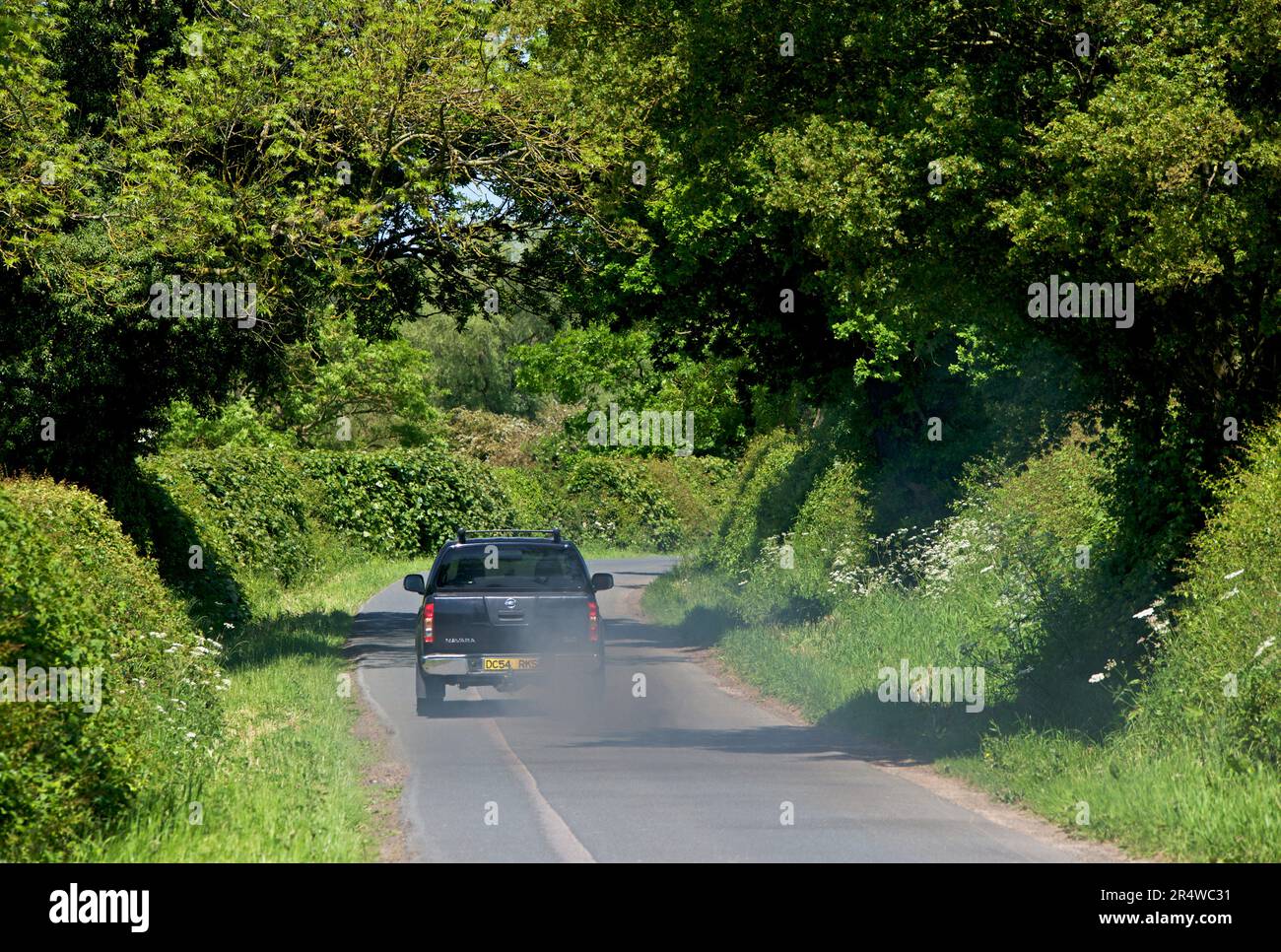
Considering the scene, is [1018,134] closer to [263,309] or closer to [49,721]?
[49,721]

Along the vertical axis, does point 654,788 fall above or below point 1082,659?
below

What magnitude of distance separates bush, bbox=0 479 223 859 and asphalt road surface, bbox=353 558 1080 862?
1.81 metres

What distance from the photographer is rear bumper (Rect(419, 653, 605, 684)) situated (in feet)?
53.5

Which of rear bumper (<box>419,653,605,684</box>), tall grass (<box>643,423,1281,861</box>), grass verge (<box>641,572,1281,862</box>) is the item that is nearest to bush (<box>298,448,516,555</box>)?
tall grass (<box>643,423,1281,861</box>)

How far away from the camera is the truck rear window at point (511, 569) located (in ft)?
55.7

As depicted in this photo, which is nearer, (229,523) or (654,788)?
(654,788)

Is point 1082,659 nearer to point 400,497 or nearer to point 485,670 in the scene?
point 485,670

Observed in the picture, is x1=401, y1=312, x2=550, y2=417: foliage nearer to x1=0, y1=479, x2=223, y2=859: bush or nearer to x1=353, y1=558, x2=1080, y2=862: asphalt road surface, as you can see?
x1=353, y1=558, x2=1080, y2=862: asphalt road surface

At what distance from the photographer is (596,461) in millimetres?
62094

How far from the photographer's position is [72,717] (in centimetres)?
881

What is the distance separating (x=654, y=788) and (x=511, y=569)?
665 cm

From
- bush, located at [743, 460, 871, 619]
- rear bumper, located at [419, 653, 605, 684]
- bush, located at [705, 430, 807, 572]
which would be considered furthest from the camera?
bush, located at [705, 430, 807, 572]

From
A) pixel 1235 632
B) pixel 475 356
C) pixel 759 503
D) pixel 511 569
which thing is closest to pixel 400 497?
pixel 759 503

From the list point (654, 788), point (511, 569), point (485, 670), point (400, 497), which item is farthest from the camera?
point (400, 497)
